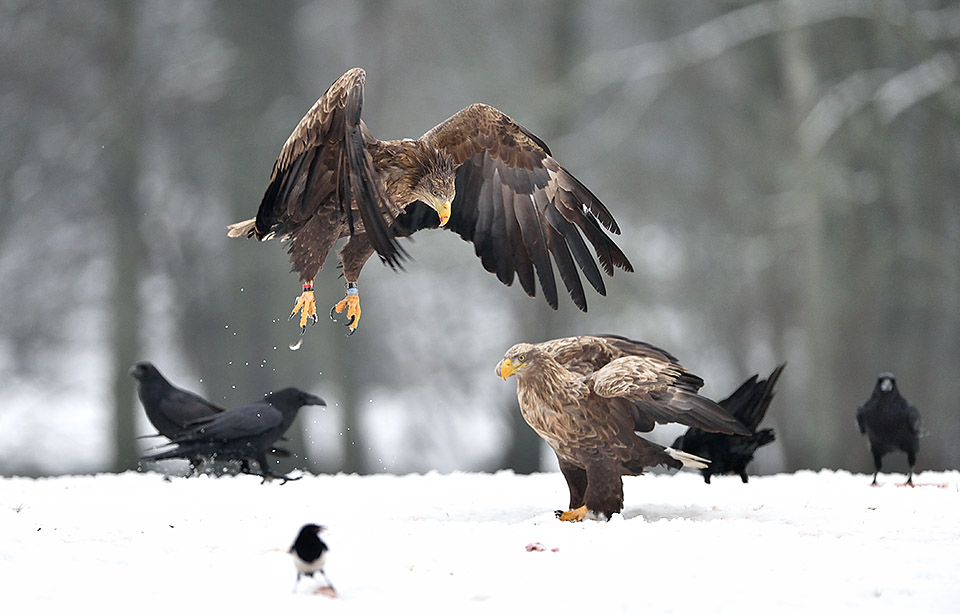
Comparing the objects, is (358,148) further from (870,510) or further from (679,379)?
(870,510)

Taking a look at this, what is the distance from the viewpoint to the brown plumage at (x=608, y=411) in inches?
218

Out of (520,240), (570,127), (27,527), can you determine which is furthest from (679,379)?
(570,127)

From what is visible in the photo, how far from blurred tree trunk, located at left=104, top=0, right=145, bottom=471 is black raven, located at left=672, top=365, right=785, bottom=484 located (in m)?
7.37

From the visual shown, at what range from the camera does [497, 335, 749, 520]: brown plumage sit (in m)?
5.53

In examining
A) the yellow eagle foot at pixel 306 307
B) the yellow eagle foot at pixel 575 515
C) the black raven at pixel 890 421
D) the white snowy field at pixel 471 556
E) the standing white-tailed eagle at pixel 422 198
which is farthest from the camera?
the black raven at pixel 890 421

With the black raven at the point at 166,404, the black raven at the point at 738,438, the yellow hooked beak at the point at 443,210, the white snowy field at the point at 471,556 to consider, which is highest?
the yellow hooked beak at the point at 443,210

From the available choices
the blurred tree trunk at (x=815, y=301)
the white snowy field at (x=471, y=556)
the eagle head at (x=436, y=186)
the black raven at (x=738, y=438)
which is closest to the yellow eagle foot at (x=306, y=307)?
the eagle head at (x=436, y=186)

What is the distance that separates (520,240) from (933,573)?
304 cm

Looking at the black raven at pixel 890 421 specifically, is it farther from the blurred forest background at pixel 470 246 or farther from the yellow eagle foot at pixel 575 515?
the blurred forest background at pixel 470 246

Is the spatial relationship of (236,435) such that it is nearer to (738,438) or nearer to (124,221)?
(738,438)

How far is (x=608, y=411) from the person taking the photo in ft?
18.5

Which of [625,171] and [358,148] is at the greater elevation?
[625,171]

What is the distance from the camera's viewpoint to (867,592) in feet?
12.6

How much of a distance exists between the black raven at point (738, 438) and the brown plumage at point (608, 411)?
126cm
